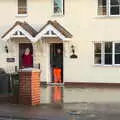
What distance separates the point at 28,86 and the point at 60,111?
6.11 feet

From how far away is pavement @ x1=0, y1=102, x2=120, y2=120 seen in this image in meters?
14.5

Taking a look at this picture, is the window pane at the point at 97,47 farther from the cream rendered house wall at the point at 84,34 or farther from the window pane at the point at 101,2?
the window pane at the point at 101,2

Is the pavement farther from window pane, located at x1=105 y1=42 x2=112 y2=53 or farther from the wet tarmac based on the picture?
window pane, located at x1=105 y1=42 x2=112 y2=53

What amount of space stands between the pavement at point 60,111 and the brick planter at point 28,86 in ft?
1.11

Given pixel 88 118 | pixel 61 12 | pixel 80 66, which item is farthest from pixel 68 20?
pixel 88 118

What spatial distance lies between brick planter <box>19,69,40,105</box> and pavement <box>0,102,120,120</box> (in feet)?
1.11

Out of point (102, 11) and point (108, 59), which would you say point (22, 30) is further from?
point (108, 59)

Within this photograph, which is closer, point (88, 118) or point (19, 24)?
point (88, 118)

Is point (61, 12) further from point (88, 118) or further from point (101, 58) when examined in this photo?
point (88, 118)

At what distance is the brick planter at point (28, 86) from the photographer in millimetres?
17028

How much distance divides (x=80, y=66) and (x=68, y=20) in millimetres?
2738

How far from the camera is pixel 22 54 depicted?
2923cm

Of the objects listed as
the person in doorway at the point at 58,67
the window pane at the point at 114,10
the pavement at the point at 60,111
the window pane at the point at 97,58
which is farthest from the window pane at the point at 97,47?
the pavement at the point at 60,111

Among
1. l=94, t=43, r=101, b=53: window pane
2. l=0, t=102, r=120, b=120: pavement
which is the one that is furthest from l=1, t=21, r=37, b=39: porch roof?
l=0, t=102, r=120, b=120: pavement
